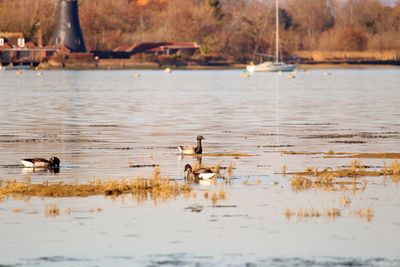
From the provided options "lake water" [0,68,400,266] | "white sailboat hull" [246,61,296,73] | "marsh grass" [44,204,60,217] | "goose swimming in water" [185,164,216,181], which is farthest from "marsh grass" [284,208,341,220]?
"white sailboat hull" [246,61,296,73]

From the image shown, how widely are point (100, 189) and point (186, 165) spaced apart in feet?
10.8

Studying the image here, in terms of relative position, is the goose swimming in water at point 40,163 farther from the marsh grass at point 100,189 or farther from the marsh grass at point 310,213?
the marsh grass at point 310,213

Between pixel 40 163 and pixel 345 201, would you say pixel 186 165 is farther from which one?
pixel 345 201

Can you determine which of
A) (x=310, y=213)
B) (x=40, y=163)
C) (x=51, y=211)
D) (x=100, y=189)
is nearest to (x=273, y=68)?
(x=40, y=163)

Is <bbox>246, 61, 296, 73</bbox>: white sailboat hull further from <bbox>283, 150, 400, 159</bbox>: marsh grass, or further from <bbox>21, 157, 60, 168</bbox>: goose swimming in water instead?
<bbox>21, 157, 60, 168</bbox>: goose swimming in water

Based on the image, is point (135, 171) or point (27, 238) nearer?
point (27, 238)

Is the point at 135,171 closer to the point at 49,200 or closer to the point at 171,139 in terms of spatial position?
the point at 49,200

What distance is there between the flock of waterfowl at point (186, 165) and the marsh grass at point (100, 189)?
0.72 m

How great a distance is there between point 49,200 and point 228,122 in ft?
103

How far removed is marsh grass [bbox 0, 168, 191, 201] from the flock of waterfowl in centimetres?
72

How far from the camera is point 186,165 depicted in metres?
30.3

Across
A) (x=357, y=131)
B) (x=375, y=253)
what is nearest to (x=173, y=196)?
(x=375, y=253)

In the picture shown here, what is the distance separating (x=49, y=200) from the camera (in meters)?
26.3

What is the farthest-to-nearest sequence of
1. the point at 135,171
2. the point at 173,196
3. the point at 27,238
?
the point at 135,171, the point at 173,196, the point at 27,238
